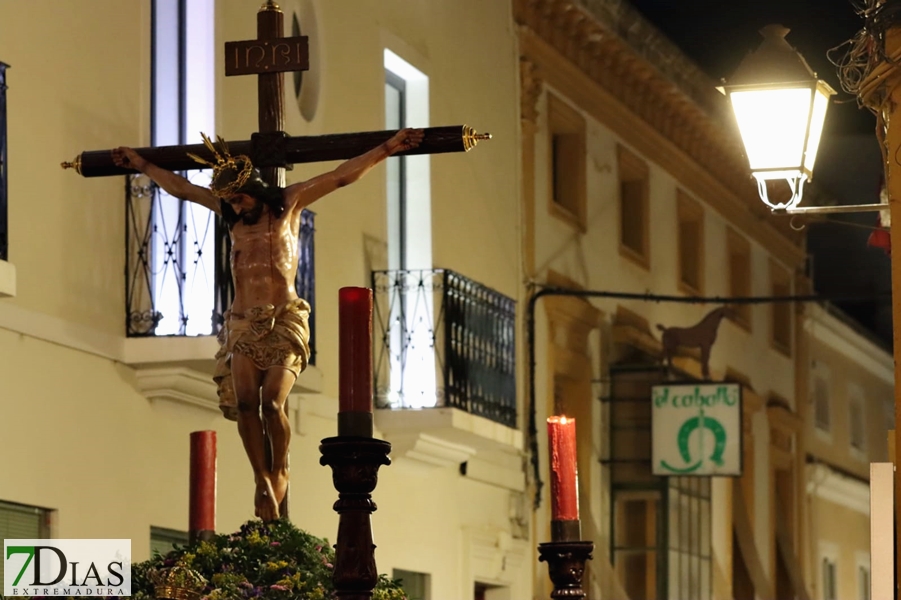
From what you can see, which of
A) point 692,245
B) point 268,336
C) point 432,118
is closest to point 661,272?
point 692,245

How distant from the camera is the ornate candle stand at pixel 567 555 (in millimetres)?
6766

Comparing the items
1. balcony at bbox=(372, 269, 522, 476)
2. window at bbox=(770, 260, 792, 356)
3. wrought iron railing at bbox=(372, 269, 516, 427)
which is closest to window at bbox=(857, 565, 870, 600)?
window at bbox=(770, 260, 792, 356)

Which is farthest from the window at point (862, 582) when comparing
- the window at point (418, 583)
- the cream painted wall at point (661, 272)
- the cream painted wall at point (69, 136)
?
the cream painted wall at point (69, 136)

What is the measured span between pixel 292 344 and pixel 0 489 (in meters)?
3.80

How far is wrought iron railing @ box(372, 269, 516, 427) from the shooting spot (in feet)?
49.4

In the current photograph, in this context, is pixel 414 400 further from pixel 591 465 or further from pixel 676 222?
pixel 676 222

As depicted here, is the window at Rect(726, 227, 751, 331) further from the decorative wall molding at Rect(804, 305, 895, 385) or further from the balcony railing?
the balcony railing

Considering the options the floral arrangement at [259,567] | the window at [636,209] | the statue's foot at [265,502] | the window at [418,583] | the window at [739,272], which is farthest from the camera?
the window at [739,272]

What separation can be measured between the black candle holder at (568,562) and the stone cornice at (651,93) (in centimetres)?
1215

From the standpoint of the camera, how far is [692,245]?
2362 cm

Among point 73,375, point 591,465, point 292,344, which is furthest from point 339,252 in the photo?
point 292,344

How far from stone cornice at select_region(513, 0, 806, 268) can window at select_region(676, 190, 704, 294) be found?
1.48 ft

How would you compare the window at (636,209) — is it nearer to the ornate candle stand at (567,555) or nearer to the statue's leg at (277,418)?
the statue's leg at (277,418)

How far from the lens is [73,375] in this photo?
37.0ft
